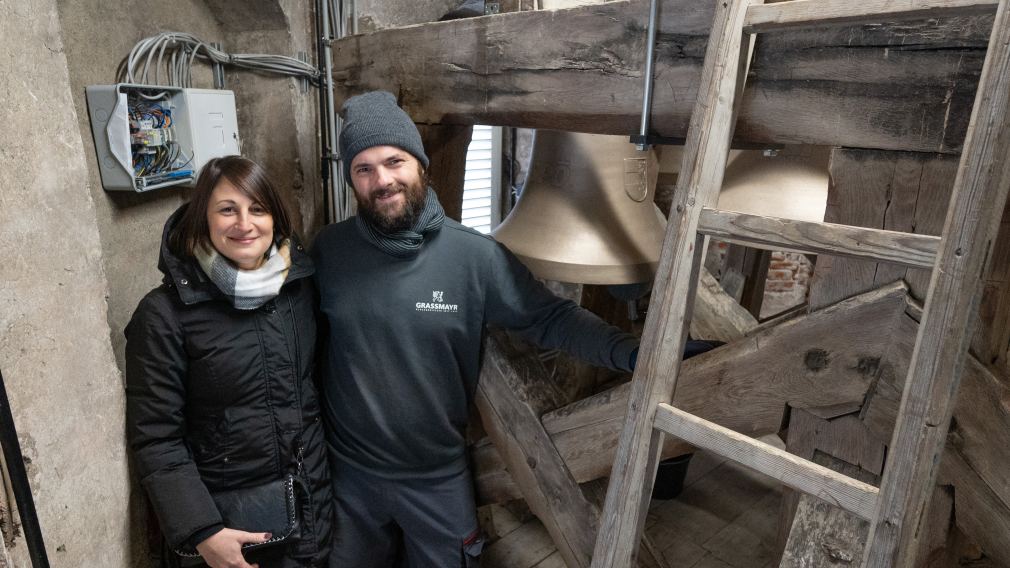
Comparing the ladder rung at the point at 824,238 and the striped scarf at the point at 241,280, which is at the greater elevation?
the ladder rung at the point at 824,238

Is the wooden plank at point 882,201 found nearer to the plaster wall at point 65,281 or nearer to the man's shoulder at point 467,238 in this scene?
the man's shoulder at point 467,238

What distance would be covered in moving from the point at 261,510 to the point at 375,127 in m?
0.92

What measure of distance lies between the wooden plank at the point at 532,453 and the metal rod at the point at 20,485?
1009 millimetres

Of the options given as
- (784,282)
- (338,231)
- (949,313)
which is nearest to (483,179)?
(784,282)

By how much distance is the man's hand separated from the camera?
148cm

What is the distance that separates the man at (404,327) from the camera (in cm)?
160

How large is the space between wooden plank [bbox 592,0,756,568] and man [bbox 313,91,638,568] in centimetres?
36

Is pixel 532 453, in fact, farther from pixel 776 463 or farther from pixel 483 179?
pixel 483 179

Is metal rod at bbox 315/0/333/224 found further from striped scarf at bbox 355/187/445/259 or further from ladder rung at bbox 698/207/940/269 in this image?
ladder rung at bbox 698/207/940/269

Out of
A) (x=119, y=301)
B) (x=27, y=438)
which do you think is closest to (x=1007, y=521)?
(x=27, y=438)

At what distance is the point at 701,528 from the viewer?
309cm

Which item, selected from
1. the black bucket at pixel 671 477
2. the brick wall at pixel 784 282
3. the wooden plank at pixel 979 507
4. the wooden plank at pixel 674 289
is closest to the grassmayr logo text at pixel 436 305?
the wooden plank at pixel 674 289

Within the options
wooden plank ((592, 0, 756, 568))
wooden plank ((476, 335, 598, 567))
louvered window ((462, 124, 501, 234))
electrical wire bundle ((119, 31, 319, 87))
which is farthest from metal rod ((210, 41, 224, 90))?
louvered window ((462, 124, 501, 234))

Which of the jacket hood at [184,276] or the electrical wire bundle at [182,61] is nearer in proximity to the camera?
the jacket hood at [184,276]
